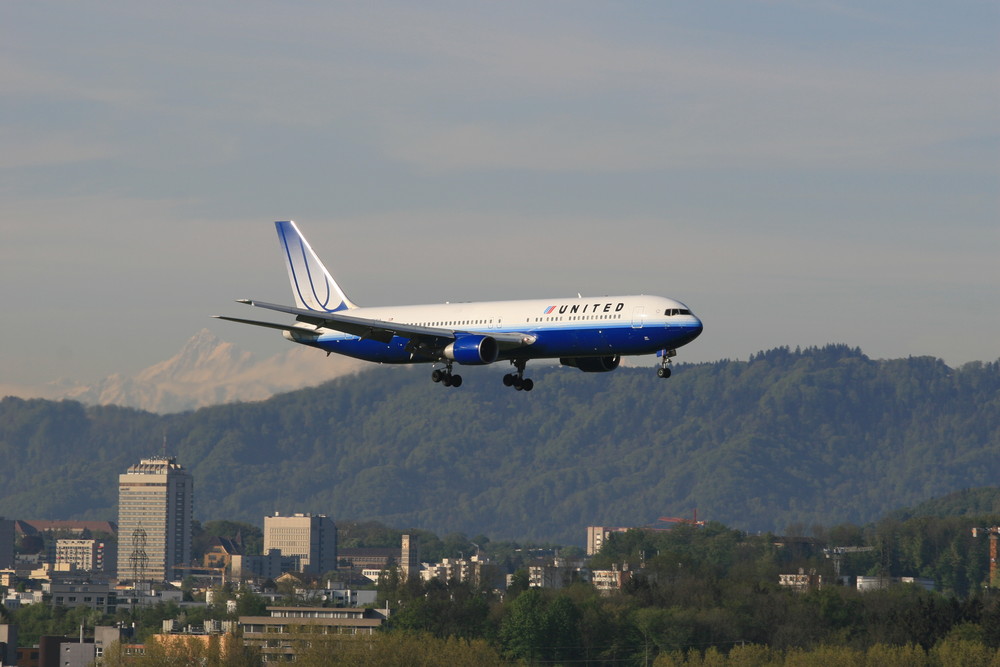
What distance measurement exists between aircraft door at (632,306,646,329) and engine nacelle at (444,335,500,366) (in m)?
8.81

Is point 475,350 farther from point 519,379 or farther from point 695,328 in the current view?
point 695,328

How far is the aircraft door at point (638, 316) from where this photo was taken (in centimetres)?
9800

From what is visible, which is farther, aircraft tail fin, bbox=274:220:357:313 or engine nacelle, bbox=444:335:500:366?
aircraft tail fin, bbox=274:220:357:313

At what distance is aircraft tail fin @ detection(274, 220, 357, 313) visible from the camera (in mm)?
123438

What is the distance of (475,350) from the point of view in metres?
102

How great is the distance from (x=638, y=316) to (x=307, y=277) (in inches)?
1361

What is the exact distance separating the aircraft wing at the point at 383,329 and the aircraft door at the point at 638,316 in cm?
650

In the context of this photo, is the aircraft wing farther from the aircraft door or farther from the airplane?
the aircraft door

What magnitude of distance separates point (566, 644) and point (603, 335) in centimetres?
10564

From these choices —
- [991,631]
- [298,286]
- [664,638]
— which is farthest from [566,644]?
[298,286]

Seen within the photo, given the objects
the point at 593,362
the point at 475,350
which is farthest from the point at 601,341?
the point at 475,350

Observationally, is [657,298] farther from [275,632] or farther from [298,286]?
[275,632]

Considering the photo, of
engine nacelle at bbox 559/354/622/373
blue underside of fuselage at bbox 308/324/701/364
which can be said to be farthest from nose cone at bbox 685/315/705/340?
engine nacelle at bbox 559/354/622/373

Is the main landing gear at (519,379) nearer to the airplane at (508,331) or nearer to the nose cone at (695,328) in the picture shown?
the airplane at (508,331)
